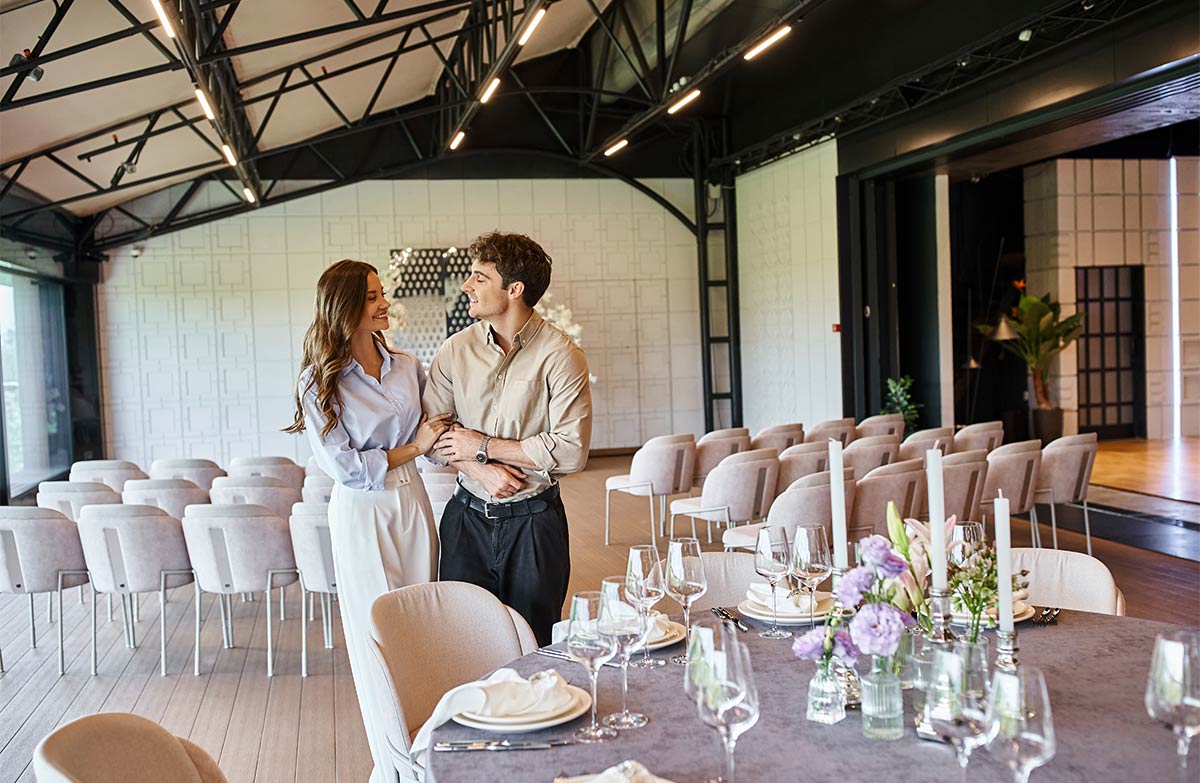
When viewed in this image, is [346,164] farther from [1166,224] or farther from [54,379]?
[1166,224]

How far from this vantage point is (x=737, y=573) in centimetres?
350

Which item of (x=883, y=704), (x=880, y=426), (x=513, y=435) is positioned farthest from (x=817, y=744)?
(x=880, y=426)

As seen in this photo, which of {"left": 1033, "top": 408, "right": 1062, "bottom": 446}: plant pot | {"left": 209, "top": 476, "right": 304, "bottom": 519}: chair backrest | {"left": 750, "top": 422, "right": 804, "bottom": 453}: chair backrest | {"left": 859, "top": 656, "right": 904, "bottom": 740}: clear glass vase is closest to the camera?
{"left": 859, "top": 656, "right": 904, "bottom": 740}: clear glass vase

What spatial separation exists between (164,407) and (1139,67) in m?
11.9

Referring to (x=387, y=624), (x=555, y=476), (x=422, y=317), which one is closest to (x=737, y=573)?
(x=555, y=476)

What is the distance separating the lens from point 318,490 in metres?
6.40

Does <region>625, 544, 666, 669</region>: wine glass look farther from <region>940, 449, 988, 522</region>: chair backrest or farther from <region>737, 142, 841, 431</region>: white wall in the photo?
<region>737, 142, 841, 431</region>: white wall

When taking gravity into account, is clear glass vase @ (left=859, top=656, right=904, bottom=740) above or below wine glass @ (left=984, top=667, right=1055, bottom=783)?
below

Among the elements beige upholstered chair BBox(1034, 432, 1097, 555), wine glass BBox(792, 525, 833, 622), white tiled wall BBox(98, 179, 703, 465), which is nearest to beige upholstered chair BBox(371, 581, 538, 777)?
wine glass BBox(792, 525, 833, 622)

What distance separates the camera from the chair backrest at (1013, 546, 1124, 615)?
3143mm

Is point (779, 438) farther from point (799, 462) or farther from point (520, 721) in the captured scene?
point (520, 721)

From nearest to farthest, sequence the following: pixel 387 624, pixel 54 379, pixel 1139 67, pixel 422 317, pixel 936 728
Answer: pixel 936 728 < pixel 387 624 < pixel 1139 67 < pixel 54 379 < pixel 422 317

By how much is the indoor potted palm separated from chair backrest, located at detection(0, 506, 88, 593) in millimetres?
11039

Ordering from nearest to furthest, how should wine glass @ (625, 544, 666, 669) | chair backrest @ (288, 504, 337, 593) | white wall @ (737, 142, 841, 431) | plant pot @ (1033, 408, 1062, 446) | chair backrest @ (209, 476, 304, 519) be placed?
1. wine glass @ (625, 544, 666, 669)
2. chair backrest @ (288, 504, 337, 593)
3. chair backrest @ (209, 476, 304, 519)
4. white wall @ (737, 142, 841, 431)
5. plant pot @ (1033, 408, 1062, 446)
